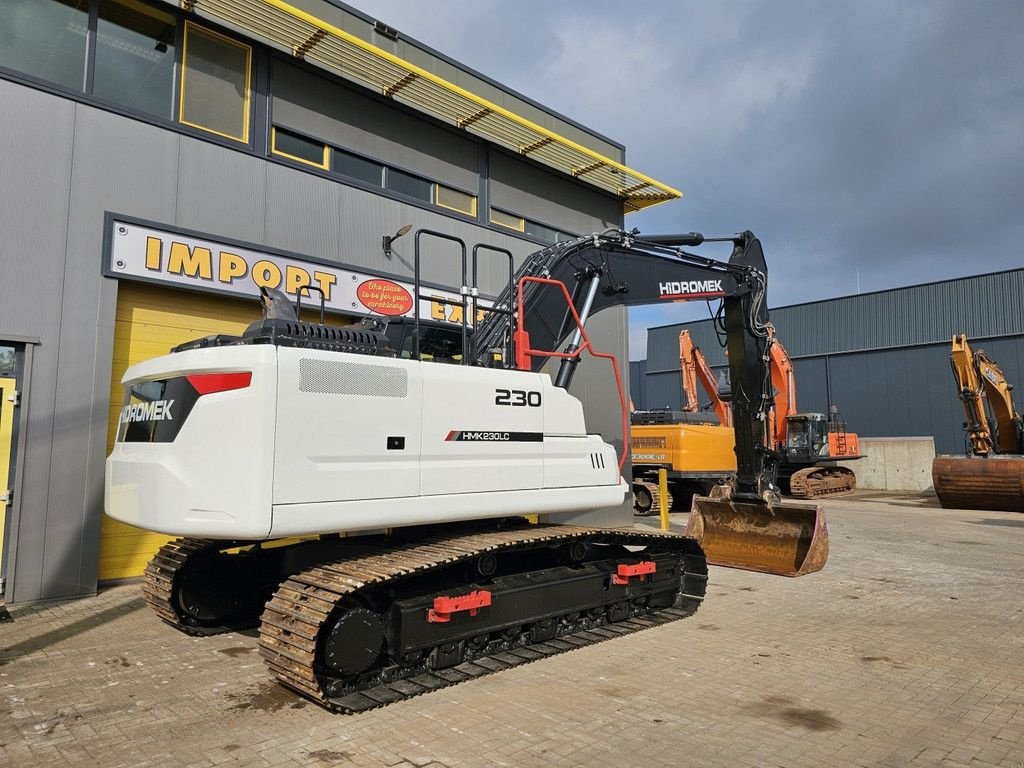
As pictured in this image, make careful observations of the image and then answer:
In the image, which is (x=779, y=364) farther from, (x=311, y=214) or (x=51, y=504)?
(x=51, y=504)

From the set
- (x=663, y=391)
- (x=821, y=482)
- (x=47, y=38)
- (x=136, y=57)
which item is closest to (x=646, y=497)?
(x=821, y=482)

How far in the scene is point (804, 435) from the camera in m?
20.5

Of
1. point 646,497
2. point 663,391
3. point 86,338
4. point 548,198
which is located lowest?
point 646,497

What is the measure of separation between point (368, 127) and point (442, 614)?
8.07 m

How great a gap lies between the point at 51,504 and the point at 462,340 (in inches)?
189

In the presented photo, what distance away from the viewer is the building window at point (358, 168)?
10.2 meters

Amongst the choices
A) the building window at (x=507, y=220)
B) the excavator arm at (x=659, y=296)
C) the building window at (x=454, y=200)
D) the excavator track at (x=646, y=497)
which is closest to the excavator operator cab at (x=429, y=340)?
the excavator arm at (x=659, y=296)

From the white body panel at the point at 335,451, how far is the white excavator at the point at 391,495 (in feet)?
0.04

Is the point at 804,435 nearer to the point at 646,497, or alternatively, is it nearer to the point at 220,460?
the point at 646,497

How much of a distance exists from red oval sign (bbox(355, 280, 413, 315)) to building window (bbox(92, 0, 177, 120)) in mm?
3142

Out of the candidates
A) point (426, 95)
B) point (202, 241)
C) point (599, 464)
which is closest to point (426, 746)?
point (599, 464)

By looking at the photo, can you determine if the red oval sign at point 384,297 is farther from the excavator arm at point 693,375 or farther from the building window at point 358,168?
the excavator arm at point 693,375

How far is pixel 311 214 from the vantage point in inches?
372

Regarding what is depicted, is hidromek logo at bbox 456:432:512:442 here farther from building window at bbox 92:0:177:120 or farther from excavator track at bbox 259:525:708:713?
building window at bbox 92:0:177:120
